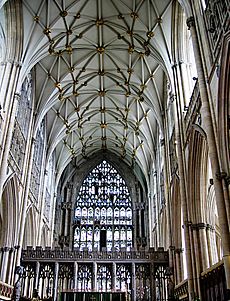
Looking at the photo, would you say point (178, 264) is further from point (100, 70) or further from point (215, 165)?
point (100, 70)

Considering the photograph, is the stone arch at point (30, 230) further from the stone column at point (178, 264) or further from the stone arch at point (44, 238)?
the stone column at point (178, 264)

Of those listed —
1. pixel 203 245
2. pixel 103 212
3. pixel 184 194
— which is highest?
pixel 103 212

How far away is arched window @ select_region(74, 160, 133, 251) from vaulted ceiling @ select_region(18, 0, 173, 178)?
2.96m

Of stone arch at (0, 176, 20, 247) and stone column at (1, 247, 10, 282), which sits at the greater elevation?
stone arch at (0, 176, 20, 247)

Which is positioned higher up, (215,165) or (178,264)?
(215,165)

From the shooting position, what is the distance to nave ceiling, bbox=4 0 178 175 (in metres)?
Answer: 20.8

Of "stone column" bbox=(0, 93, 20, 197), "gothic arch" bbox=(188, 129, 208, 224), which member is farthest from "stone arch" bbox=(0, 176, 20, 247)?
→ "gothic arch" bbox=(188, 129, 208, 224)

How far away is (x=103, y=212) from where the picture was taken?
35.2 metres

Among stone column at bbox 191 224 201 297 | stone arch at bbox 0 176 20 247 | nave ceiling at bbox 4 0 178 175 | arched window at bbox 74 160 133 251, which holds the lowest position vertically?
stone column at bbox 191 224 201 297

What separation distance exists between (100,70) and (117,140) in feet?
31.6

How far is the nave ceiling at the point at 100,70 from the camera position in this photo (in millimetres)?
20758

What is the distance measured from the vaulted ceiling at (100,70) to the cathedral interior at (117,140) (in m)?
0.08

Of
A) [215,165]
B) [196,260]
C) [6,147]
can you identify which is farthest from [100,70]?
[215,165]

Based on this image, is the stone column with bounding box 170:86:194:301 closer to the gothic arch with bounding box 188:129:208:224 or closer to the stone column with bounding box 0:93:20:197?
the gothic arch with bounding box 188:129:208:224
